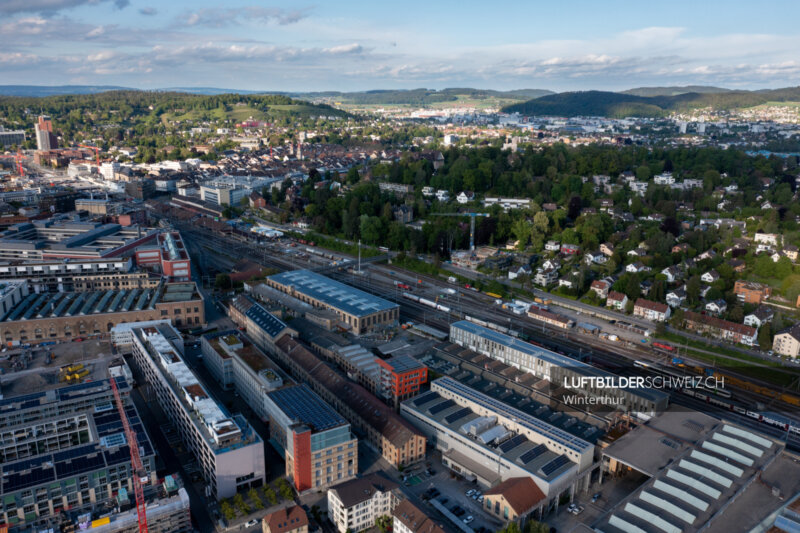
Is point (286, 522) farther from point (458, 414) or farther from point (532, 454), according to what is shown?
point (532, 454)

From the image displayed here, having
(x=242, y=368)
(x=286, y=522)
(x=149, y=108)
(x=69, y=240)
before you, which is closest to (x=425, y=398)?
(x=242, y=368)

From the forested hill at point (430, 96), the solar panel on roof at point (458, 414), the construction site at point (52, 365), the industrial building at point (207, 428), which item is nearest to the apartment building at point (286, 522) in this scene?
the industrial building at point (207, 428)

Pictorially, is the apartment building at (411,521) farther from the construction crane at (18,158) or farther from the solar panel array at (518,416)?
the construction crane at (18,158)

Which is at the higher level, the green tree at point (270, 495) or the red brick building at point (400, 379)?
the red brick building at point (400, 379)

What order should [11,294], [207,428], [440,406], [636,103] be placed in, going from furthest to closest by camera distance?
1. [636,103]
2. [11,294]
3. [440,406]
4. [207,428]

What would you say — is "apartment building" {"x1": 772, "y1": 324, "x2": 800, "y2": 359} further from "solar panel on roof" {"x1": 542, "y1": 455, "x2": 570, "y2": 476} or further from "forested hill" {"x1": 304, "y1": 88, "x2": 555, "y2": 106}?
"forested hill" {"x1": 304, "y1": 88, "x2": 555, "y2": 106}

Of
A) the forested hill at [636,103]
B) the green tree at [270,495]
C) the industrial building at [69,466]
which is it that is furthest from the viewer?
the forested hill at [636,103]

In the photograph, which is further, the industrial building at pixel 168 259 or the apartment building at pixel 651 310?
the industrial building at pixel 168 259
